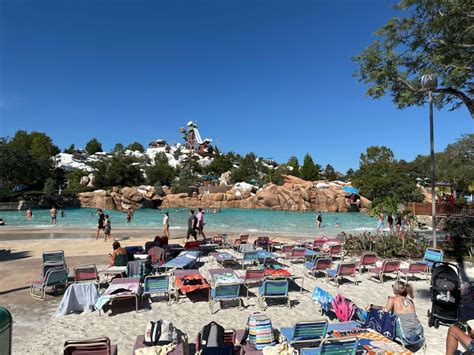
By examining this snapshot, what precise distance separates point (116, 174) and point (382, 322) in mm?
78713

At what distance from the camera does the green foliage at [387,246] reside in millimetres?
12359

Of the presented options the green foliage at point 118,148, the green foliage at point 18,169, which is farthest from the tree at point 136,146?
the green foliage at point 18,169

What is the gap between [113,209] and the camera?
62.7m

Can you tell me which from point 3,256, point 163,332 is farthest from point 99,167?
point 163,332

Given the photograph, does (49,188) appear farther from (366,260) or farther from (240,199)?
(366,260)

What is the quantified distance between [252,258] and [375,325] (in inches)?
230

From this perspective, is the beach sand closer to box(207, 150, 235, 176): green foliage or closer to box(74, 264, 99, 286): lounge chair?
box(74, 264, 99, 286): lounge chair

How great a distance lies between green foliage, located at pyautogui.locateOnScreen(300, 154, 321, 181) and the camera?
95875 millimetres

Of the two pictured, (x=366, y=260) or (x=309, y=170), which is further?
(x=309, y=170)

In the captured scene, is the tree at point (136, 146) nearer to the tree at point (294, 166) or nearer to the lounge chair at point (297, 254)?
the tree at point (294, 166)

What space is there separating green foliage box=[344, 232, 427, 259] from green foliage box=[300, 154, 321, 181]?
83.4 metres

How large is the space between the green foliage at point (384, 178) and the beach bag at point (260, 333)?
19.2m

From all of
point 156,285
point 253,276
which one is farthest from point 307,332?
point 156,285

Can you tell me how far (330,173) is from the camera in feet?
335
